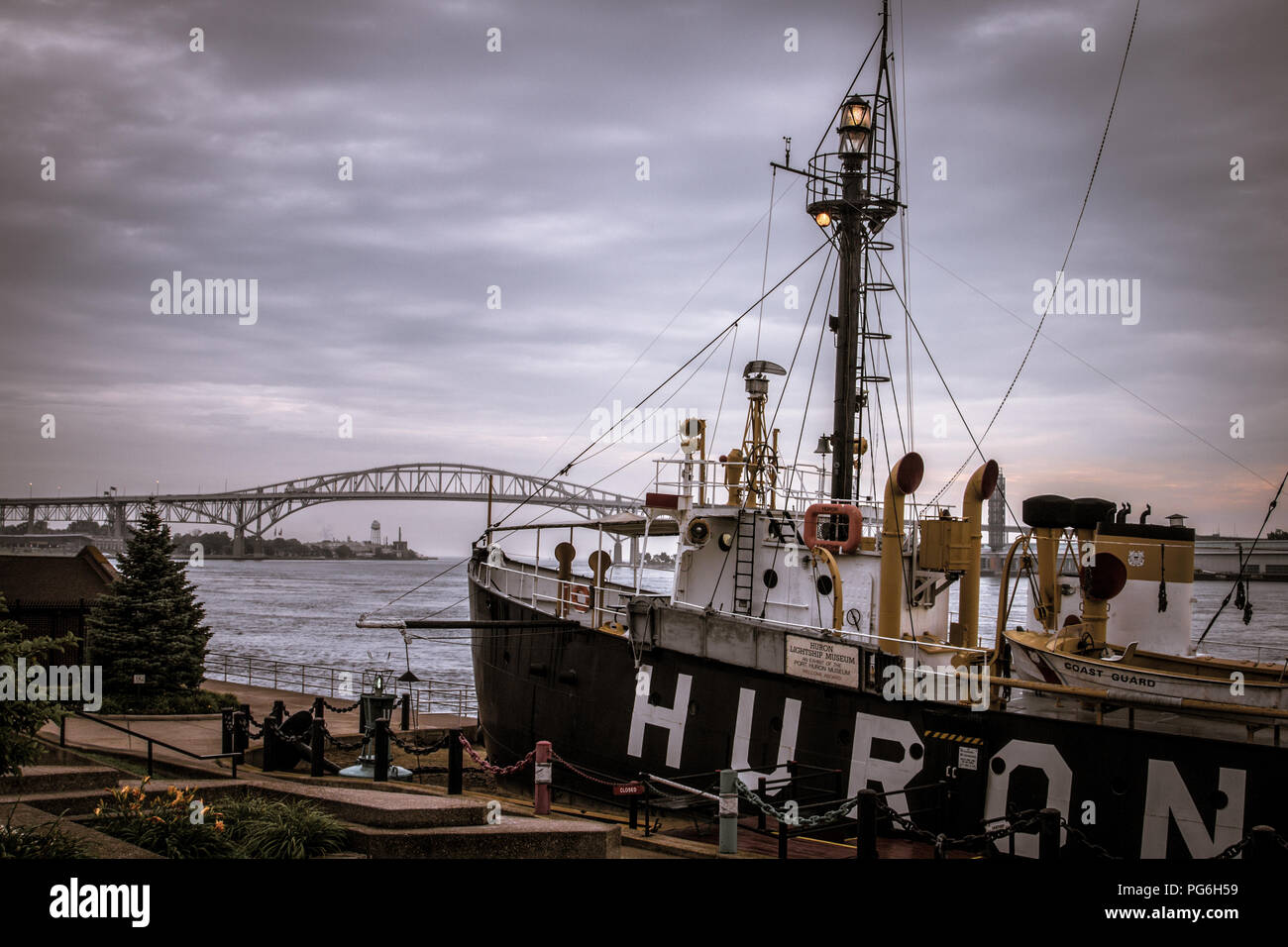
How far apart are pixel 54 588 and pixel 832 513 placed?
2163 centimetres

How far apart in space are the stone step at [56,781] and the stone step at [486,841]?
11.9ft

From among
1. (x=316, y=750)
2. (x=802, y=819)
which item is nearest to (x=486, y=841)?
(x=802, y=819)

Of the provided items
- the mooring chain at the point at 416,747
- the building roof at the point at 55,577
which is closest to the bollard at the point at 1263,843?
the mooring chain at the point at 416,747

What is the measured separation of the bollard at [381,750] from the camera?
50.4 ft

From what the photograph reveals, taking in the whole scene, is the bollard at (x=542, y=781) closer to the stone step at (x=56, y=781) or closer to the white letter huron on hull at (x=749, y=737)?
the white letter huron on hull at (x=749, y=737)

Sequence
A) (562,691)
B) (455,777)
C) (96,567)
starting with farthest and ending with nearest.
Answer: (96,567) → (562,691) → (455,777)

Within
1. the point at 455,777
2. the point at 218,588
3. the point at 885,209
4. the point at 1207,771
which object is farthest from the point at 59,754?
the point at 218,588

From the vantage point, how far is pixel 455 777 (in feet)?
48.3

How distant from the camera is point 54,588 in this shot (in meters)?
27.2

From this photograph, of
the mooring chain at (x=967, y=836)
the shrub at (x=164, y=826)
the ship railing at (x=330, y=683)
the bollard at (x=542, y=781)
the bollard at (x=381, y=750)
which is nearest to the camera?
the shrub at (x=164, y=826)

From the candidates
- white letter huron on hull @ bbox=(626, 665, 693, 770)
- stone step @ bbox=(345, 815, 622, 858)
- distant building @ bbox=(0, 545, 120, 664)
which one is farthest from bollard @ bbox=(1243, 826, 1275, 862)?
distant building @ bbox=(0, 545, 120, 664)

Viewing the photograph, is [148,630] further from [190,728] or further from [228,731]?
[228,731]
